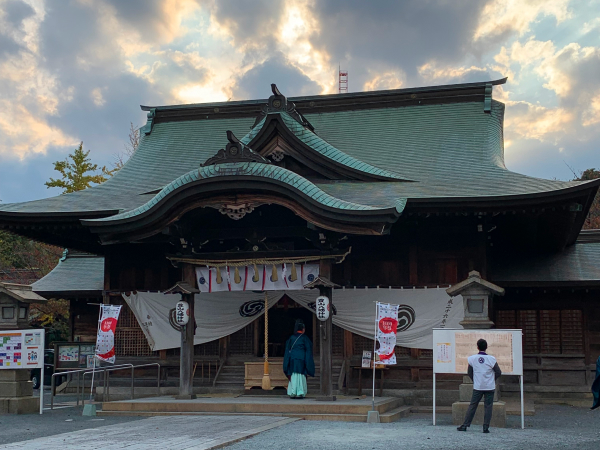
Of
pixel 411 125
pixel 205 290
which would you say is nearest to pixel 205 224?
pixel 205 290

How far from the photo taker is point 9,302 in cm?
1362

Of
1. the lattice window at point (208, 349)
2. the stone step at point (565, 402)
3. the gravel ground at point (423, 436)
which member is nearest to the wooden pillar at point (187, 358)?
the lattice window at point (208, 349)

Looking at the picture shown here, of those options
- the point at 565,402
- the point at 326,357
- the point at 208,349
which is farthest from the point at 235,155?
the point at 565,402

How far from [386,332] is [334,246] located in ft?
7.12

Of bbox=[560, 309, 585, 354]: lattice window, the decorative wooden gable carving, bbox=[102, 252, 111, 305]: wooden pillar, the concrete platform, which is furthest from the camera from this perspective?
bbox=[102, 252, 111, 305]: wooden pillar

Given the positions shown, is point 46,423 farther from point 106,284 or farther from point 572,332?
point 572,332

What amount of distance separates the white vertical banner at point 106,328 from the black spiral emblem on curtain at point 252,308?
2.64 metres

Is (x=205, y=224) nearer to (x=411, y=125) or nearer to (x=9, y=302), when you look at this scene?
(x=9, y=302)

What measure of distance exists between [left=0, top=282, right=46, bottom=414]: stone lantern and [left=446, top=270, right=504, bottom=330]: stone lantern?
8311mm

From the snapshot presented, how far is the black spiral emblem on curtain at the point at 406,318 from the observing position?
14312 mm

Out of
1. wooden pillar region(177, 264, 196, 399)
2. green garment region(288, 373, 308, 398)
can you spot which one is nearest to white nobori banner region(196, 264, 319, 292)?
wooden pillar region(177, 264, 196, 399)

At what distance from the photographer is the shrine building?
13.1m

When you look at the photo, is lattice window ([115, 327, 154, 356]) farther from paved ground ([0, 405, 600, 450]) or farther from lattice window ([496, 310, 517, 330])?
lattice window ([496, 310, 517, 330])

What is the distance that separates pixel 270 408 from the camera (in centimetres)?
1226
